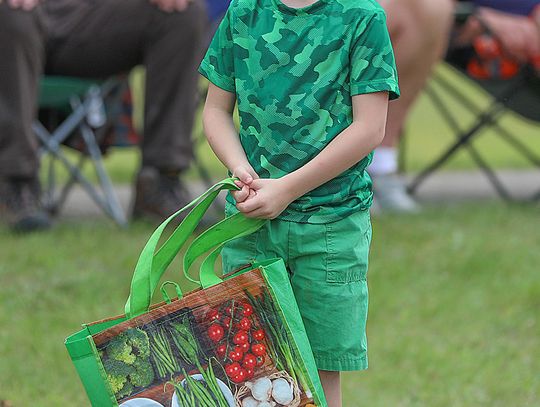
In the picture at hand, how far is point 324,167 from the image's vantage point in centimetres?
207

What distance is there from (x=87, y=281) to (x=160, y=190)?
99cm

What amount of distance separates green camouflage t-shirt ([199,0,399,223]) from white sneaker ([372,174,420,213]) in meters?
2.88

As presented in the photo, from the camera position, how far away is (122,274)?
3.90 metres

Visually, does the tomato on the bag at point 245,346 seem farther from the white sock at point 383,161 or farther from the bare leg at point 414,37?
the white sock at point 383,161

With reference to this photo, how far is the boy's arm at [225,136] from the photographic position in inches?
82.3

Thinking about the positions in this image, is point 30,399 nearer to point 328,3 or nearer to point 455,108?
point 328,3

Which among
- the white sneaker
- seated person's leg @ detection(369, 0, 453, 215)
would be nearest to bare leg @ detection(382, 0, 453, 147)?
seated person's leg @ detection(369, 0, 453, 215)

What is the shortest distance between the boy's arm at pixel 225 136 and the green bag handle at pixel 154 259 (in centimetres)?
3

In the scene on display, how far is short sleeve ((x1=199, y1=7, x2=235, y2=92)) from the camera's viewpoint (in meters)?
2.17

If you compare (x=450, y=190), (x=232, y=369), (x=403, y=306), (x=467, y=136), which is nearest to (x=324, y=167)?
(x=232, y=369)

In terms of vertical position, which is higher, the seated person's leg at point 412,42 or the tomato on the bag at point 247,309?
the tomato on the bag at point 247,309

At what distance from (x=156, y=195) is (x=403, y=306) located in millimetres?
1397

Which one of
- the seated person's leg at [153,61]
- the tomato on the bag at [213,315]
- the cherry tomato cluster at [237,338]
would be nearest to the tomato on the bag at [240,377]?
the cherry tomato cluster at [237,338]

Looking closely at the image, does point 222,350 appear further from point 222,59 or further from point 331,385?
point 222,59
